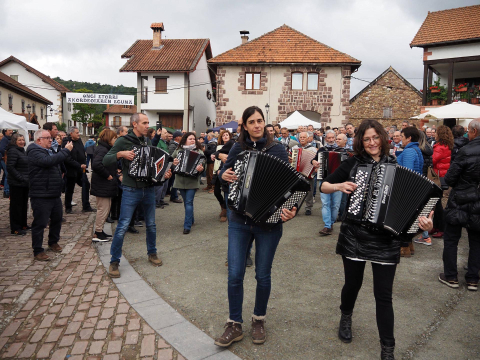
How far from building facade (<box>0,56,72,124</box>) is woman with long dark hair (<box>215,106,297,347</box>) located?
172ft

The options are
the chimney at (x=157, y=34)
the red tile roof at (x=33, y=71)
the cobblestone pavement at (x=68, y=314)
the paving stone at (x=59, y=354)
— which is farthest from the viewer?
the red tile roof at (x=33, y=71)

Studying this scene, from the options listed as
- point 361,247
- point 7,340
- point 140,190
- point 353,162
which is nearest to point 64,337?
point 7,340

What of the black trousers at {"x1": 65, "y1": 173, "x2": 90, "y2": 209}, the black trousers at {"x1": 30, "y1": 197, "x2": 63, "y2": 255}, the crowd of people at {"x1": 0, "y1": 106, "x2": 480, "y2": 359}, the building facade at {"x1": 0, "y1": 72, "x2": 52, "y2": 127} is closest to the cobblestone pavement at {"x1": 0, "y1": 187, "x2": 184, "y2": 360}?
the black trousers at {"x1": 30, "y1": 197, "x2": 63, "y2": 255}

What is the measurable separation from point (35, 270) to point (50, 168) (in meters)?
1.55

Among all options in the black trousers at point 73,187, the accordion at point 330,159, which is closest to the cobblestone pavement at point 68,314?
the black trousers at point 73,187

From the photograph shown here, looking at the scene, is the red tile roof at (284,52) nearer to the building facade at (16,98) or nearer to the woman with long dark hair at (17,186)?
the building facade at (16,98)

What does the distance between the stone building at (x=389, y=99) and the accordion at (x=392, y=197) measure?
114 feet

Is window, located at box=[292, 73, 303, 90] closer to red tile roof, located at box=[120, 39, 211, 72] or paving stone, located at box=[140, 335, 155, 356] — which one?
red tile roof, located at box=[120, 39, 211, 72]

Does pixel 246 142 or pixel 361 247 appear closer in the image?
pixel 361 247

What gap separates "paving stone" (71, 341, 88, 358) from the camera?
3.36 m

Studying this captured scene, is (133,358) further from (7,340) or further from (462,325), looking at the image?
(462,325)

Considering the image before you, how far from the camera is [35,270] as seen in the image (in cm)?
542

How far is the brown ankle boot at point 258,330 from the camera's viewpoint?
3.42m

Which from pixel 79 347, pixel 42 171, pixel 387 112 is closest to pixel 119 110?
pixel 387 112
